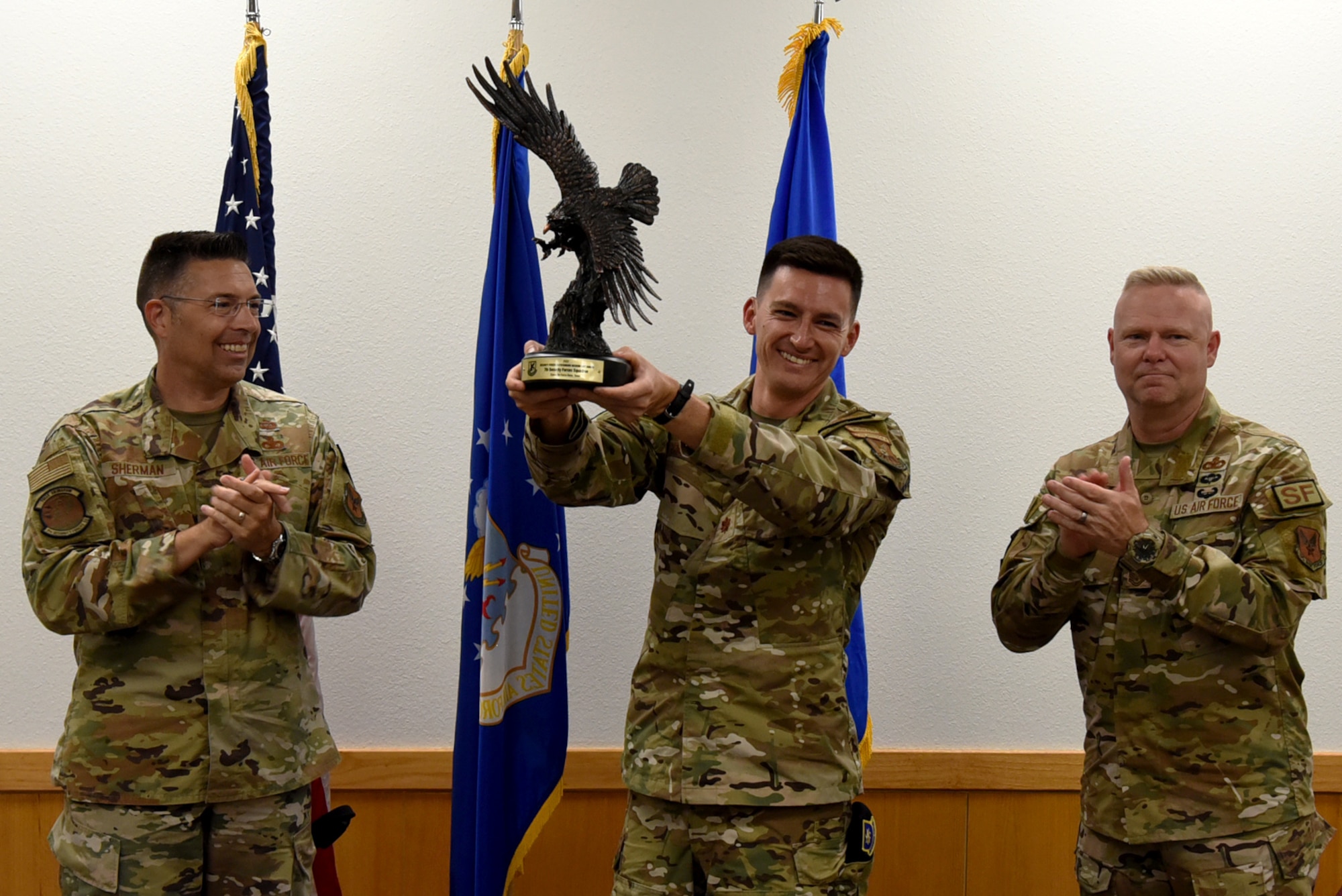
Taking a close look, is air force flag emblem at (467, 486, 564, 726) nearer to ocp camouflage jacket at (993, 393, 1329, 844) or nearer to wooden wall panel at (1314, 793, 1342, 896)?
ocp camouflage jacket at (993, 393, 1329, 844)

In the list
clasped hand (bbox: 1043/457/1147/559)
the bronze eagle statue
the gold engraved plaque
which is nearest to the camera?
the gold engraved plaque

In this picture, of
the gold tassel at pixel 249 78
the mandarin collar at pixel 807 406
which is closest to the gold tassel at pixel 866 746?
the mandarin collar at pixel 807 406

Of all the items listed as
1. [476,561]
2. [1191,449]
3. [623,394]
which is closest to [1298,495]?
[1191,449]

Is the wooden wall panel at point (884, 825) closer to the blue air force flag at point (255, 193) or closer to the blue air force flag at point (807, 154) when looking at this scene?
the blue air force flag at point (807, 154)

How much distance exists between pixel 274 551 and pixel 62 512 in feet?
1.19

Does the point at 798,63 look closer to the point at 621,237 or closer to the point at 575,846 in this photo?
the point at 621,237

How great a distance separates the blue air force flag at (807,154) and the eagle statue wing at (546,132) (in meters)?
0.93

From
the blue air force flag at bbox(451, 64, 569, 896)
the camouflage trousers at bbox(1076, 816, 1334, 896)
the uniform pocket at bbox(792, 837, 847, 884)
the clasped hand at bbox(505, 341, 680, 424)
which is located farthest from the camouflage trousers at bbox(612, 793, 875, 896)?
the blue air force flag at bbox(451, 64, 569, 896)

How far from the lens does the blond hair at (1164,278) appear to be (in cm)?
197

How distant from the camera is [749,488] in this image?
156 centimetres

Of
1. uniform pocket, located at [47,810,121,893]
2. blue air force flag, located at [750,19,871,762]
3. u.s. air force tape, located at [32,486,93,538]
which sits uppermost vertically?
blue air force flag, located at [750,19,871,762]

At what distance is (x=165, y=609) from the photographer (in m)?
1.92

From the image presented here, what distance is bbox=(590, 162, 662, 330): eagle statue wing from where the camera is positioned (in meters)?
1.60

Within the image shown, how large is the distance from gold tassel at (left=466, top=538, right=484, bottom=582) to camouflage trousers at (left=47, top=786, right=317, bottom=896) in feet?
2.04
